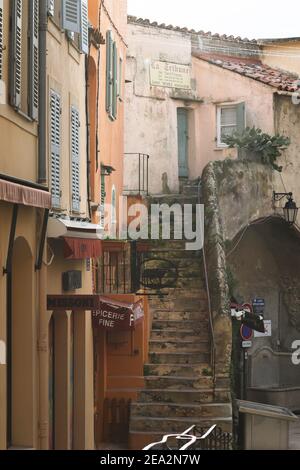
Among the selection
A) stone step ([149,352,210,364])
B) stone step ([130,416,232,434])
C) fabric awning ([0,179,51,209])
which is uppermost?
fabric awning ([0,179,51,209])

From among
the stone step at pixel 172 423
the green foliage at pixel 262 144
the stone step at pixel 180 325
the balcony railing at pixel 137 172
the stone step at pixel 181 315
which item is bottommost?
the stone step at pixel 172 423

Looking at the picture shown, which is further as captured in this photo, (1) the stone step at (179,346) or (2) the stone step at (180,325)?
(2) the stone step at (180,325)

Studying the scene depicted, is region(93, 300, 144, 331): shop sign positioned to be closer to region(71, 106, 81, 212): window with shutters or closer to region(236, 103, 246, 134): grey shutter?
region(71, 106, 81, 212): window with shutters

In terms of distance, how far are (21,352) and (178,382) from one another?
7070 millimetres

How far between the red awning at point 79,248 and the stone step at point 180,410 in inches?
169

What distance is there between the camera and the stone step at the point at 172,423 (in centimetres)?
1866

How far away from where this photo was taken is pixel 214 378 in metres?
19.4

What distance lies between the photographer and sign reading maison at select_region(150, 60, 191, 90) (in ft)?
92.7

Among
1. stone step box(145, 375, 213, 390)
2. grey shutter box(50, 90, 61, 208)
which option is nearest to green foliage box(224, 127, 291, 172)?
stone step box(145, 375, 213, 390)

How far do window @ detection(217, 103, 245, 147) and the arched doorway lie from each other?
16.5 m

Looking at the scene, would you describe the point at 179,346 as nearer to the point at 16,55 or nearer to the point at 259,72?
the point at 16,55

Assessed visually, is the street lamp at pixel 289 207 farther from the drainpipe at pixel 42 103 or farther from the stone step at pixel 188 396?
the drainpipe at pixel 42 103

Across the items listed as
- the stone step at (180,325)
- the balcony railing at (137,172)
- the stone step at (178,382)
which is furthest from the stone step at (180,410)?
the balcony railing at (137,172)
